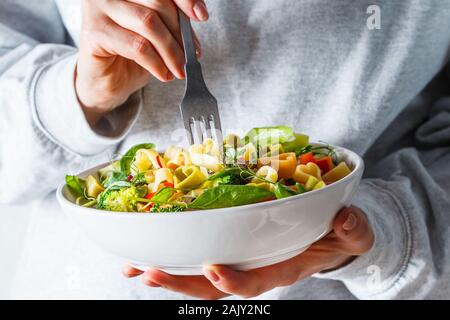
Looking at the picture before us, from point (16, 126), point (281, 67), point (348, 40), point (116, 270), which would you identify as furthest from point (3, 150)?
point (348, 40)

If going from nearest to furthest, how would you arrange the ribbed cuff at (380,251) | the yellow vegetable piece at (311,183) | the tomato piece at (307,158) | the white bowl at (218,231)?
the white bowl at (218,231) < the yellow vegetable piece at (311,183) < the tomato piece at (307,158) < the ribbed cuff at (380,251)

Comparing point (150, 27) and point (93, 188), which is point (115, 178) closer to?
→ point (93, 188)

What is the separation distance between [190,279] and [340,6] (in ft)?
2.08

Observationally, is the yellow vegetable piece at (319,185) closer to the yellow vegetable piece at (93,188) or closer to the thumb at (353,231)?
the thumb at (353,231)

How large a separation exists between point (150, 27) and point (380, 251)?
0.60m

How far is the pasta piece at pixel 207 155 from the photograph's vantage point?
797mm

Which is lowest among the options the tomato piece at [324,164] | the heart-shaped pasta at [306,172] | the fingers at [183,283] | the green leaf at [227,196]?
the fingers at [183,283]

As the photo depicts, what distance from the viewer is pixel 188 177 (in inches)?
30.2

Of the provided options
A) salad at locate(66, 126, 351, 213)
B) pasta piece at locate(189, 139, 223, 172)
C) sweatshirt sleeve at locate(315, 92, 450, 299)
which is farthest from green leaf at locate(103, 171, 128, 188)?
sweatshirt sleeve at locate(315, 92, 450, 299)

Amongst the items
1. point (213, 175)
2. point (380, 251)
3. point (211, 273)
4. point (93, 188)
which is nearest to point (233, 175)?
point (213, 175)

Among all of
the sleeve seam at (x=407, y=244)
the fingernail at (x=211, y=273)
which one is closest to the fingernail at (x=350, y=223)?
the fingernail at (x=211, y=273)

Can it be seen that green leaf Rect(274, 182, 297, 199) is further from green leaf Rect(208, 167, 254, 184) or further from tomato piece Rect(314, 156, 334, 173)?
tomato piece Rect(314, 156, 334, 173)

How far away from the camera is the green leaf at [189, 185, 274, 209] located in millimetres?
670

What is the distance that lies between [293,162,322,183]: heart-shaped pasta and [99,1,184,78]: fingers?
24cm
